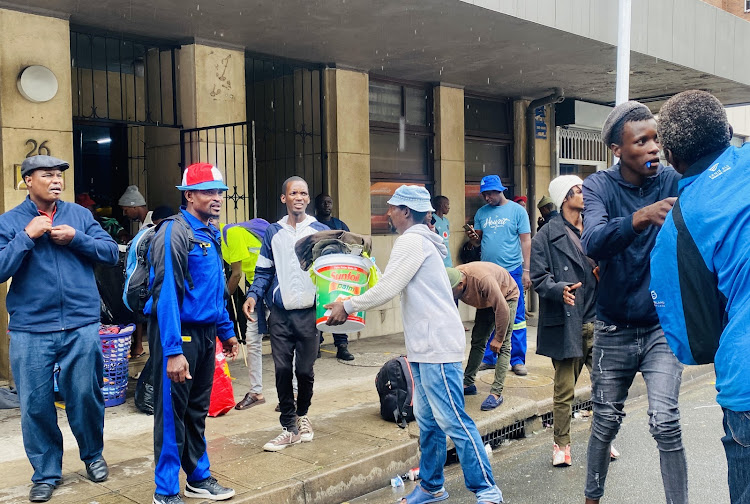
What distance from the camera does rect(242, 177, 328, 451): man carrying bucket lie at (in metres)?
5.25

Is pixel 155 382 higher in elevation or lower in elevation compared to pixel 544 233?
lower

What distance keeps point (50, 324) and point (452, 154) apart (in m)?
7.95

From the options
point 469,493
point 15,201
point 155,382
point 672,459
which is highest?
point 15,201

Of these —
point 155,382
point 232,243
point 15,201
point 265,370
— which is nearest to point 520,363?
point 265,370

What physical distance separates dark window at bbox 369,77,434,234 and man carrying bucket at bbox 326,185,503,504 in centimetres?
624

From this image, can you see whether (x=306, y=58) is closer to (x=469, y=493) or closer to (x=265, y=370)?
(x=265, y=370)

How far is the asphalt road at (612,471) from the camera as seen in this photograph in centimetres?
469

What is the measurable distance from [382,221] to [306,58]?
105 inches

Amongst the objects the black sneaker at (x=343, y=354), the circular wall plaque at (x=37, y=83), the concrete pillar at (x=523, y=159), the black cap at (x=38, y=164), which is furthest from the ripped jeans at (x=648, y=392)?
the concrete pillar at (x=523, y=159)

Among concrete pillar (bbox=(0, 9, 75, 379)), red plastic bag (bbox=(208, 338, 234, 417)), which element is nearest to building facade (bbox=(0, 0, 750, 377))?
concrete pillar (bbox=(0, 9, 75, 379))

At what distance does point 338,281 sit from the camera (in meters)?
4.52

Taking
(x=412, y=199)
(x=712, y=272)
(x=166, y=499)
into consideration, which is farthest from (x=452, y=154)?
(x=712, y=272)

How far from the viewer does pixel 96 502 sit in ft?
14.0

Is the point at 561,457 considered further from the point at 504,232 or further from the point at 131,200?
the point at 131,200
